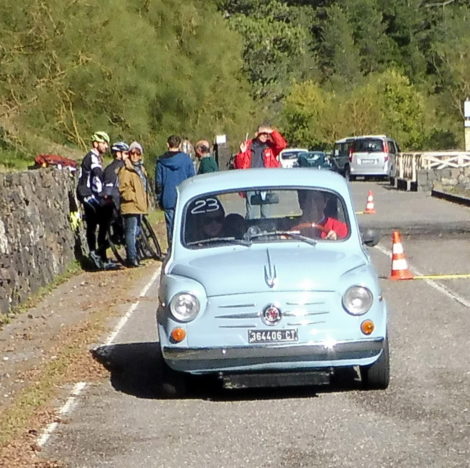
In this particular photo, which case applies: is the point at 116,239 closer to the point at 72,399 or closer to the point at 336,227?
the point at 336,227

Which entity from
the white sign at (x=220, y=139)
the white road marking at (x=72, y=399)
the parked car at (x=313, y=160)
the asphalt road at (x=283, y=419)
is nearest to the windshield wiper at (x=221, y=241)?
the asphalt road at (x=283, y=419)

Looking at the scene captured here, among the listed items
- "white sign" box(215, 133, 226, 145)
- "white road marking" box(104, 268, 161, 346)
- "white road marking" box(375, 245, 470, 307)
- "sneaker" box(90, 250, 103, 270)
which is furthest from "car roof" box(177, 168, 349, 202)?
"white sign" box(215, 133, 226, 145)

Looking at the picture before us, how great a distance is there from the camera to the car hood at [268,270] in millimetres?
8945

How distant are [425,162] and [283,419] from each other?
35.4m

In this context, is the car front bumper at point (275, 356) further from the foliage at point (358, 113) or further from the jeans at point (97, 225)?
the foliage at point (358, 113)

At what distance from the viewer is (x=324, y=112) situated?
81125mm

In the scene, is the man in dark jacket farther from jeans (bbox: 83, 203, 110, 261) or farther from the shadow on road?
the shadow on road

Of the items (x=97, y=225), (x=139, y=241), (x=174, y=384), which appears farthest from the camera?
(x=139, y=241)

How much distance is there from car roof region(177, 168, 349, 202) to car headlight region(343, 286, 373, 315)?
1.36 metres

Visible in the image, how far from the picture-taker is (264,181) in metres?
10.2

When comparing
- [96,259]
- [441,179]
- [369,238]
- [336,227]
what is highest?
[336,227]

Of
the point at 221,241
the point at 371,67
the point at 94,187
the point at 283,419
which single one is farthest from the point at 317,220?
the point at 371,67

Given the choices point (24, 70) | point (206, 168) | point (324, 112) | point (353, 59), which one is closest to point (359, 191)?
point (24, 70)

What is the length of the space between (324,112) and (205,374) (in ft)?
239
